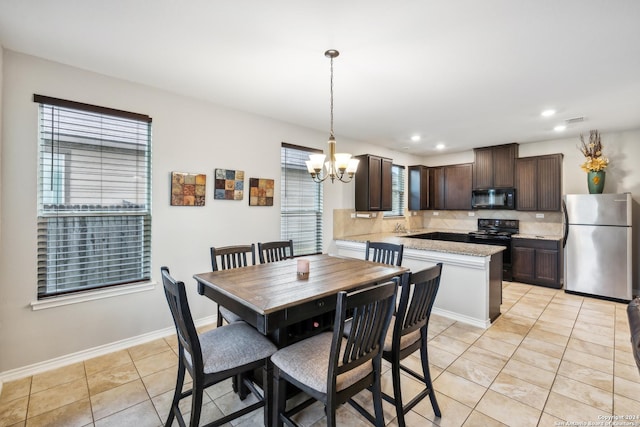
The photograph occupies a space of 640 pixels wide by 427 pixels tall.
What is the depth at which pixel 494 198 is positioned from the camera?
18.2ft

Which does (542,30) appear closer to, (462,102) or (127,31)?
(462,102)

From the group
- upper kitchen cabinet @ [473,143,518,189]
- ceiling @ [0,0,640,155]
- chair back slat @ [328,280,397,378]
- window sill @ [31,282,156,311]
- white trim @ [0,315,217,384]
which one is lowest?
Answer: white trim @ [0,315,217,384]

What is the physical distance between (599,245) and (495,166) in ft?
6.68

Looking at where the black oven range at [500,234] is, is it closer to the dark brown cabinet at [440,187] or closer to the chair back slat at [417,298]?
the dark brown cabinet at [440,187]

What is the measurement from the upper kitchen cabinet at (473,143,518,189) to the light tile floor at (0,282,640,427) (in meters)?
2.95

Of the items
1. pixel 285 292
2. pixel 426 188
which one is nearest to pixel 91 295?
pixel 285 292

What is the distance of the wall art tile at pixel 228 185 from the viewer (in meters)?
3.40

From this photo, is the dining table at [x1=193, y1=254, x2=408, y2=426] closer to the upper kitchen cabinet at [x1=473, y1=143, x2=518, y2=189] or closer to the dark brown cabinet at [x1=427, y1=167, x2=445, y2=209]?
the upper kitchen cabinet at [x1=473, y1=143, x2=518, y2=189]

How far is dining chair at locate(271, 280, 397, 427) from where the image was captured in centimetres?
136

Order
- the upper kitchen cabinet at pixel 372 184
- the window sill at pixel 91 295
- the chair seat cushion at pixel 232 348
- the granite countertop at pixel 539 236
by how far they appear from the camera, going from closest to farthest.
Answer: the chair seat cushion at pixel 232 348 < the window sill at pixel 91 295 < the granite countertop at pixel 539 236 < the upper kitchen cabinet at pixel 372 184

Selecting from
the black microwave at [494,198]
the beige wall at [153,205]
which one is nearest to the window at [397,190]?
the black microwave at [494,198]

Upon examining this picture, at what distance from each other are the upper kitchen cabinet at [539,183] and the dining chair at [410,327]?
14.8 feet

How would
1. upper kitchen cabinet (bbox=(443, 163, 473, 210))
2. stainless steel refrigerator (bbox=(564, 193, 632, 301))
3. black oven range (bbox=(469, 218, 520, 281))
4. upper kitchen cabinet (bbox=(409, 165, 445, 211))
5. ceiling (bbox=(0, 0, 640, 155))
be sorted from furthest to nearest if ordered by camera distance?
1. upper kitchen cabinet (bbox=(409, 165, 445, 211))
2. upper kitchen cabinet (bbox=(443, 163, 473, 210))
3. black oven range (bbox=(469, 218, 520, 281))
4. stainless steel refrigerator (bbox=(564, 193, 632, 301))
5. ceiling (bbox=(0, 0, 640, 155))

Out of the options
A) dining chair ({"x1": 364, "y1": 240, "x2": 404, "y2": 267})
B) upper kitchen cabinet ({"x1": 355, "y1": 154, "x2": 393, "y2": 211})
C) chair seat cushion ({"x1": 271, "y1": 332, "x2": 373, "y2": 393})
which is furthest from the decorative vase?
chair seat cushion ({"x1": 271, "y1": 332, "x2": 373, "y2": 393})
